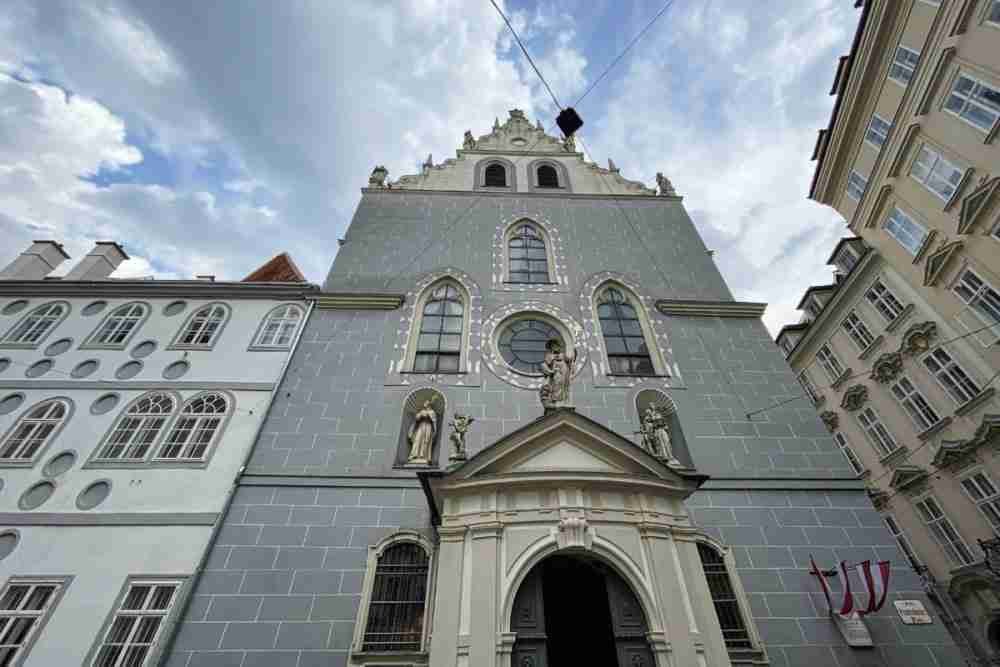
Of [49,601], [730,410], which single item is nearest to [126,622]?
[49,601]

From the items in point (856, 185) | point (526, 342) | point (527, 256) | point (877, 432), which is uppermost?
point (856, 185)

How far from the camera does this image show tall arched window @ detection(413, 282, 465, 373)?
456 inches

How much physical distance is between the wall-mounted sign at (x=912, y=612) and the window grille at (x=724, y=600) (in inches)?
111

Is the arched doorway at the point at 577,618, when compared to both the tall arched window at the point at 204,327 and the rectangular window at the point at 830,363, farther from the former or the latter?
the rectangular window at the point at 830,363

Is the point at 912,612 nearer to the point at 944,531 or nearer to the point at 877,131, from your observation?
the point at 944,531

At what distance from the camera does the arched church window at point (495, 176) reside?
18.0 meters

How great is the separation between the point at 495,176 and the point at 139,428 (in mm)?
14686

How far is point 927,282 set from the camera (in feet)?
49.5

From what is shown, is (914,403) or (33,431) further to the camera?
(914,403)

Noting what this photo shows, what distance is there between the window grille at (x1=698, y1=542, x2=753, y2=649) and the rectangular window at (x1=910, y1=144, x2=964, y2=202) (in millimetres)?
14198

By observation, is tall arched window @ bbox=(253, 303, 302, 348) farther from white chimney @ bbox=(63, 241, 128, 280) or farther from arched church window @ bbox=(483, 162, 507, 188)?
arched church window @ bbox=(483, 162, 507, 188)

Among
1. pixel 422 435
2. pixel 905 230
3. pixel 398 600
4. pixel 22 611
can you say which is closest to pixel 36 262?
pixel 22 611

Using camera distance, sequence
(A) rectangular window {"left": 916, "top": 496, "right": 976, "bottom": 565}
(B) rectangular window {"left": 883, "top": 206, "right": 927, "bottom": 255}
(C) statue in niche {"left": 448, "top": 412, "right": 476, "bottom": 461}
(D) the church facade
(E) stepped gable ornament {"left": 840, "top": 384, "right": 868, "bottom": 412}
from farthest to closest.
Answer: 1. (E) stepped gable ornament {"left": 840, "top": 384, "right": 868, "bottom": 412}
2. (B) rectangular window {"left": 883, "top": 206, "right": 927, "bottom": 255}
3. (A) rectangular window {"left": 916, "top": 496, "right": 976, "bottom": 565}
4. (C) statue in niche {"left": 448, "top": 412, "right": 476, "bottom": 461}
5. (D) the church facade

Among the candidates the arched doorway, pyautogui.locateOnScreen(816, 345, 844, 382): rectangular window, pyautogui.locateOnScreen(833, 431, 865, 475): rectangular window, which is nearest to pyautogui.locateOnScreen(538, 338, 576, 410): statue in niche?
the arched doorway
